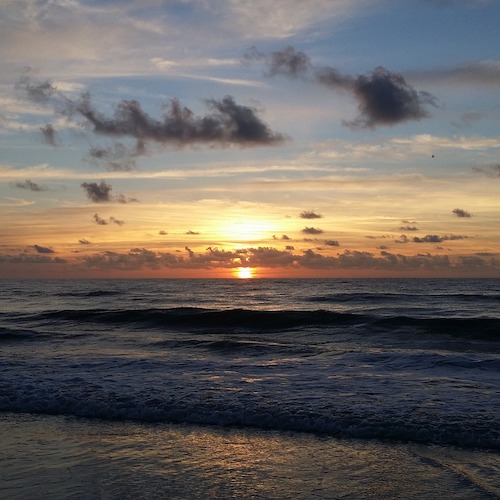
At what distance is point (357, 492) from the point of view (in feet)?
24.9

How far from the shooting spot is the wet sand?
25.0ft

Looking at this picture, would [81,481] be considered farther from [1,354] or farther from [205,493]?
[1,354]

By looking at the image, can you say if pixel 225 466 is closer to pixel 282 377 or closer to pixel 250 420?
pixel 250 420

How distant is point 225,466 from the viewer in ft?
28.4

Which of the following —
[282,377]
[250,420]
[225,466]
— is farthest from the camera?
[282,377]

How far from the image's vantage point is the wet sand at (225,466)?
761 cm

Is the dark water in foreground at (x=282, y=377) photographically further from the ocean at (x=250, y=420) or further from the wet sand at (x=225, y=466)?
the wet sand at (x=225, y=466)

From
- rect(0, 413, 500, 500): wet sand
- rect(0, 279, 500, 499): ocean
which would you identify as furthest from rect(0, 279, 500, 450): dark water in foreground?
rect(0, 413, 500, 500): wet sand

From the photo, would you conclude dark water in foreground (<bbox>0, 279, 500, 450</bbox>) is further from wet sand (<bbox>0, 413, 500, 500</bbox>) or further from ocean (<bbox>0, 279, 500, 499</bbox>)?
wet sand (<bbox>0, 413, 500, 500</bbox>)

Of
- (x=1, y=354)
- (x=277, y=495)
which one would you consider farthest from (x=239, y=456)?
(x=1, y=354)

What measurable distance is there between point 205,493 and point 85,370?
10.5 m

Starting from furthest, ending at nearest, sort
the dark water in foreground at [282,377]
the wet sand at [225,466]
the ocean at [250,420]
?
the dark water in foreground at [282,377]
the ocean at [250,420]
the wet sand at [225,466]

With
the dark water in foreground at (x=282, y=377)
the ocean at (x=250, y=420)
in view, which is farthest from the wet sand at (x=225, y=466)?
the dark water in foreground at (x=282, y=377)

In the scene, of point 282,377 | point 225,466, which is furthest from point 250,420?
point 282,377
